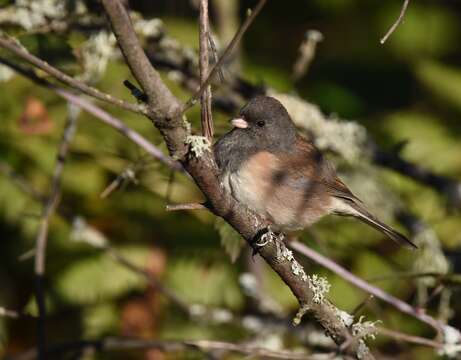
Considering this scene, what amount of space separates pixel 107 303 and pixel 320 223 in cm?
122

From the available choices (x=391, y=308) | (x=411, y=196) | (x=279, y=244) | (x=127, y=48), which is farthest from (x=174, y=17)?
(x=127, y=48)

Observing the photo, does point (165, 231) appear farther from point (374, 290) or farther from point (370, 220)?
point (374, 290)

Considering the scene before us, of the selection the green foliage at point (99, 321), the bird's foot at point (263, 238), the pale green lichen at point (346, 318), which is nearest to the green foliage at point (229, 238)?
the pale green lichen at point (346, 318)

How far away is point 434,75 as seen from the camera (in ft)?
15.4

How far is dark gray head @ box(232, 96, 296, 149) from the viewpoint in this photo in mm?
3232

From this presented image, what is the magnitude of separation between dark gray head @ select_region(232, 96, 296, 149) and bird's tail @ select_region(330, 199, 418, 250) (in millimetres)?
436

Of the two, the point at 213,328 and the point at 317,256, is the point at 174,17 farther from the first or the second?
the point at 317,256

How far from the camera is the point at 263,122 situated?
10.7 feet

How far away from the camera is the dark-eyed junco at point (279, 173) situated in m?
3.00

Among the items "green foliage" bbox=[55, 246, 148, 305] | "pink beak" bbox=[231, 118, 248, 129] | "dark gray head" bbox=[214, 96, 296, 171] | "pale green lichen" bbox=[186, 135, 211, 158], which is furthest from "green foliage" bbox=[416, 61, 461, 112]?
"pale green lichen" bbox=[186, 135, 211, 158]

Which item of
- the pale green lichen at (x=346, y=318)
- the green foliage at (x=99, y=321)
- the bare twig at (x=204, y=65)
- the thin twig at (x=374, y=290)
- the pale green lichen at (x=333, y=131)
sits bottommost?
the pale green lichen at (x=346, y=318)

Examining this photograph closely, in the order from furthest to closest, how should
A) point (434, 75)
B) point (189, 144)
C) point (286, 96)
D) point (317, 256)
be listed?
point (434, 75)
point (286, 96)
point (317, 256)
point (189, 144)

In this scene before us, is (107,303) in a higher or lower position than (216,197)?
higher

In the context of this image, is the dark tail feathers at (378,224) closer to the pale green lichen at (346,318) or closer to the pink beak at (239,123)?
the pink beak at (239,123)
